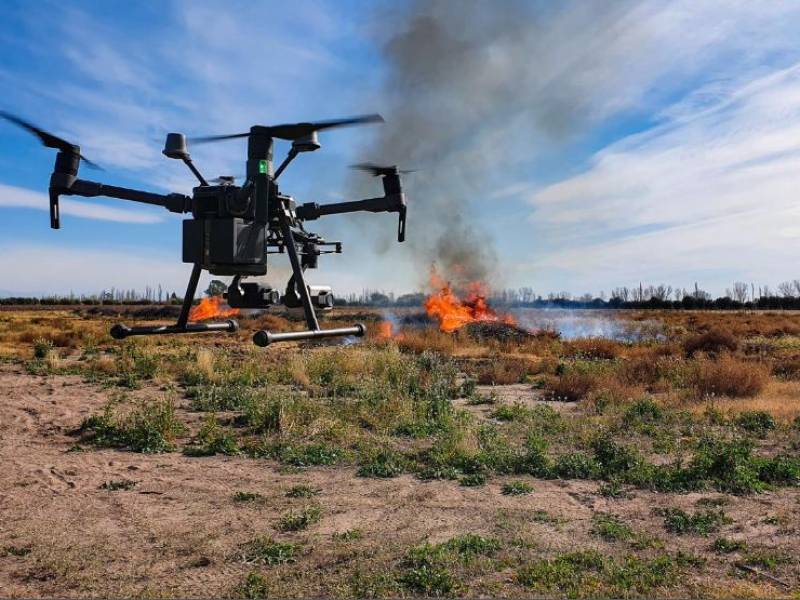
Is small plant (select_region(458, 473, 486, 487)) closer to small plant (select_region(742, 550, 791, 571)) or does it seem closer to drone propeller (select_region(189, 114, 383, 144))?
small plant (select_region(742, 550, 791, 571))

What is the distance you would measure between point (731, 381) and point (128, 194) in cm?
1956

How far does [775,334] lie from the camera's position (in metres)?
49.1

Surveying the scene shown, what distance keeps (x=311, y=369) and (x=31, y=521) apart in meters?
13.9

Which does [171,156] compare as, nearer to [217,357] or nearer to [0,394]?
[0,394]

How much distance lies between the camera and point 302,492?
1041 centimetres

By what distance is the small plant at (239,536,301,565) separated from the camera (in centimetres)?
765

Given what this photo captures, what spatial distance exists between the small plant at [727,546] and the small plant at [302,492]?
232 inches

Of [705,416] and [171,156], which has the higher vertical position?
[171,156]

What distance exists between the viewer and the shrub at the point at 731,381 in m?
19.5

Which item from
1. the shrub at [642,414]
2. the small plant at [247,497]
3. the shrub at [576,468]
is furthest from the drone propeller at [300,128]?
the shrub at [642,414]

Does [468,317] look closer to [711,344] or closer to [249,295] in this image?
[711,344]

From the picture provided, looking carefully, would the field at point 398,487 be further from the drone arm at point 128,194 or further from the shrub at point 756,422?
the drone arm at point 128,194

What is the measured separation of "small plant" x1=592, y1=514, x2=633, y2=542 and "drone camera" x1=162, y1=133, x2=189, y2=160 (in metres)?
7.12

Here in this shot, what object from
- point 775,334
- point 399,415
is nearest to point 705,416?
point 399,415
